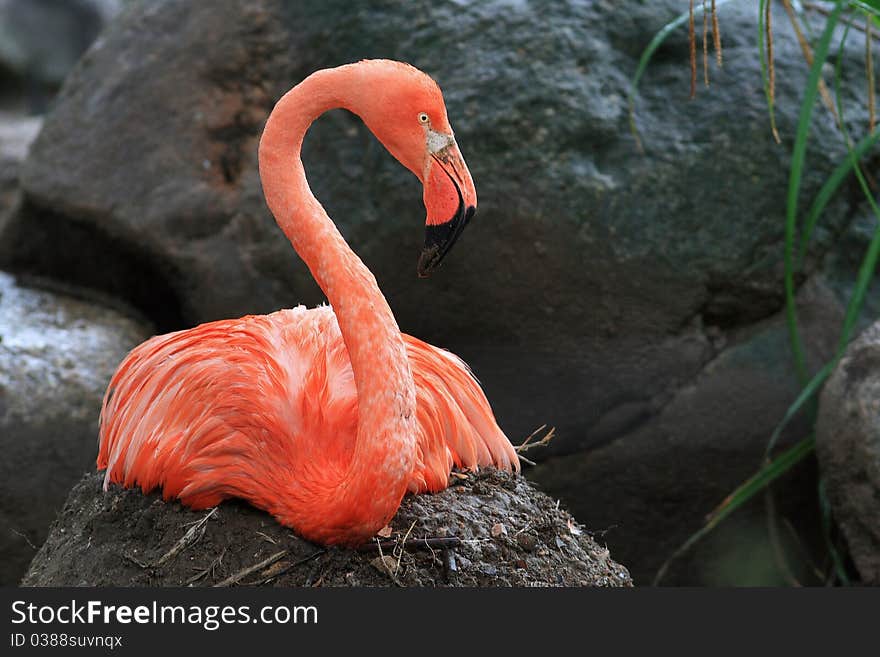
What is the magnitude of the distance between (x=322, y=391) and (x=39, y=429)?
1825 millimetres

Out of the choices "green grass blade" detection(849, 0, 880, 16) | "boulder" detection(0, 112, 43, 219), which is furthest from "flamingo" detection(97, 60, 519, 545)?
"boulder" detection(0, 112, 43, 219)

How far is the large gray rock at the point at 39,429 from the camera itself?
145 inches

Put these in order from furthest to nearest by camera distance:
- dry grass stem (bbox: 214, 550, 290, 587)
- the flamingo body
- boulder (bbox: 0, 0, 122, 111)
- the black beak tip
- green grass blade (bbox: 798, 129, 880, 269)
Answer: boulder (bbox: 0, 0, 122, 111)
green grass blade (bbox: 798, 129, 880, 269)
the flamingo body
dry grass stem (bbox: 214, 550, 290, 587)
the black beak tip

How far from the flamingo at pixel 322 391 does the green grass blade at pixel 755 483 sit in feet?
4.60

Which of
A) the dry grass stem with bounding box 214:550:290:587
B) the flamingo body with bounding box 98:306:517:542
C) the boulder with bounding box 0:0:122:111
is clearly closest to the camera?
the dry grass stem with bounding box 214:550:290:587

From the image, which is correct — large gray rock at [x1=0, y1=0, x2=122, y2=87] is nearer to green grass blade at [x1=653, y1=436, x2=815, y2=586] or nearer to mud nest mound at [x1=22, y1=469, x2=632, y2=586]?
green grass blade at [x1=653, y1=436, x2=815, y2=586]

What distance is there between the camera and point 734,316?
12.9 feet

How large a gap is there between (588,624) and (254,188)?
2660 millimetres

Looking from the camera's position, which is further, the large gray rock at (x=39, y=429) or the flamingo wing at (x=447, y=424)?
the large gray rock at (x=39, y=429)

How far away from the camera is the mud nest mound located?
222cm

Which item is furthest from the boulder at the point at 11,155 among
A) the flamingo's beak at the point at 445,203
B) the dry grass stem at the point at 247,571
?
the flamingo's beak at the point at 445,203

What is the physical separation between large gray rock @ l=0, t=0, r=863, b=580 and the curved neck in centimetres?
166

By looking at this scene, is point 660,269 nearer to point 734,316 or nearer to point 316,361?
point 734,316

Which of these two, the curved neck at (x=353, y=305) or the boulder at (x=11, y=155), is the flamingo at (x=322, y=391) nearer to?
the curved neck at (x=353, y=305)
